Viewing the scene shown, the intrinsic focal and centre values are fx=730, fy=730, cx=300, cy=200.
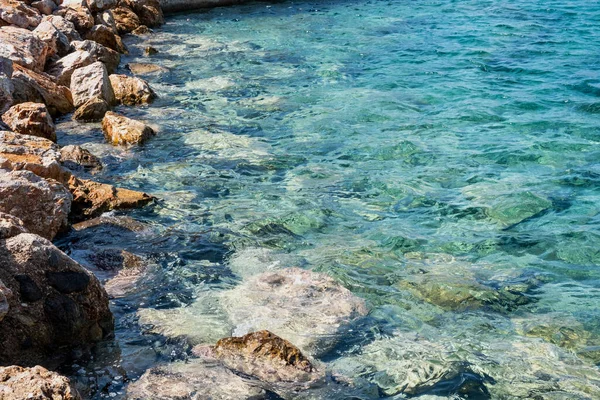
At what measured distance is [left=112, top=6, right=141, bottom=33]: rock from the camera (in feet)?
62.0

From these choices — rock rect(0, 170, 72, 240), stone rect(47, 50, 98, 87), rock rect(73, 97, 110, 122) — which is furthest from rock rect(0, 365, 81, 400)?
stone rect(47, 50, 98, 87)

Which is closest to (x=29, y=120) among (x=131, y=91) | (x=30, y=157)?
(x=30, y=157)

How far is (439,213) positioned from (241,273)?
272cm

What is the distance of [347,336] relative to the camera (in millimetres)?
5883

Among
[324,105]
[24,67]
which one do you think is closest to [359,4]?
[324,105]

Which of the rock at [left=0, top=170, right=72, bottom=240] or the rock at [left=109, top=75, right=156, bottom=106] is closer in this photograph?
the rock at [left=0, top=170, right=72, bottom=240]

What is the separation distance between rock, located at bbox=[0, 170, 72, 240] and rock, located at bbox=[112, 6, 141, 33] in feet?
40.4

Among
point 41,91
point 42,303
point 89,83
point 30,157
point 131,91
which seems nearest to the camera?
point 42,303

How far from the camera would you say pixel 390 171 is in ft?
32.3

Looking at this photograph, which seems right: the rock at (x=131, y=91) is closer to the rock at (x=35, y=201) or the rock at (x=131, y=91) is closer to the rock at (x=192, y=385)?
the rock at (x=35, y=201)

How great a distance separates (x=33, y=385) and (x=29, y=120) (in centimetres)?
667

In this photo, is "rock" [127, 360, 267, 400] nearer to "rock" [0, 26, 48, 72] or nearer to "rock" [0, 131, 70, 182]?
"rock" [0, 131, 70, 182]

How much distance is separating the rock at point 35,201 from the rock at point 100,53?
7235 millimetres

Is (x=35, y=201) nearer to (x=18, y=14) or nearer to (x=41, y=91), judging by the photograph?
(x=41, y=91)
